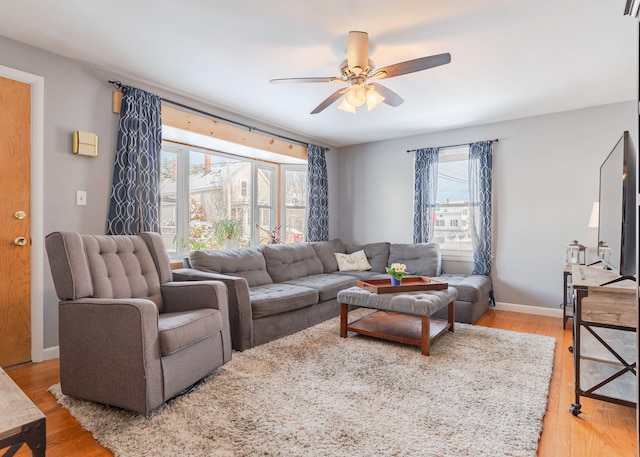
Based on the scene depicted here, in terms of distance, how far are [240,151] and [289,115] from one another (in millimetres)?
835

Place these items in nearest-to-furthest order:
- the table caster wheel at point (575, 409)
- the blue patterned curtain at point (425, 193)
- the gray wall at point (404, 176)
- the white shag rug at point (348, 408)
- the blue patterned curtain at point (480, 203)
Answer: the white shag rug at point (348, 408) → the table caster wheel at point (575, 409) → the gray wall at point (404, 176) → the blue patterned curtain at point (480, 203) → the blue patterned curtain at point (425, 193)

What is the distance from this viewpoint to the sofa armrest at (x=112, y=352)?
1.87 m

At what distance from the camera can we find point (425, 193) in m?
4.98

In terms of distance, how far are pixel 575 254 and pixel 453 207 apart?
154 centimetres

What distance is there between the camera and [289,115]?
14.0 feet

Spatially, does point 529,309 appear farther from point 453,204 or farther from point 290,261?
point 290,261

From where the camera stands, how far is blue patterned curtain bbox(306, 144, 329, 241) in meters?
5.23


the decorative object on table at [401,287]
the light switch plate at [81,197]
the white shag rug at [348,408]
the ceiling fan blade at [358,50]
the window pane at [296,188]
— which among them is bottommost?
the white shag rug at [348,408]

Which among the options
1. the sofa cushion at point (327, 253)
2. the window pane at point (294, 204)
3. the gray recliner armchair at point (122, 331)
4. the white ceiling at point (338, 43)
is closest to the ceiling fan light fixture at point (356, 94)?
the white ceiling at point (338, 43)

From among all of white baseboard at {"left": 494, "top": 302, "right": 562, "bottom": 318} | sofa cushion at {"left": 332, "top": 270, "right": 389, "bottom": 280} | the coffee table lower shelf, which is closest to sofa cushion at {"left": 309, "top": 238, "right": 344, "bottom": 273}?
sofa cushion at {"left": 332, "top": 270, "right": 389, "bottom": 280}

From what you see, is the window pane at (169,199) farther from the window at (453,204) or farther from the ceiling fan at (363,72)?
the window at (453,204)

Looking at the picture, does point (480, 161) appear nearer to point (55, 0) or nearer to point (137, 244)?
point (137, 244)

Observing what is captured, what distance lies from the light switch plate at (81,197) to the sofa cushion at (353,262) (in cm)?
313

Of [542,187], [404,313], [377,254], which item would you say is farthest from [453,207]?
[404,313]
